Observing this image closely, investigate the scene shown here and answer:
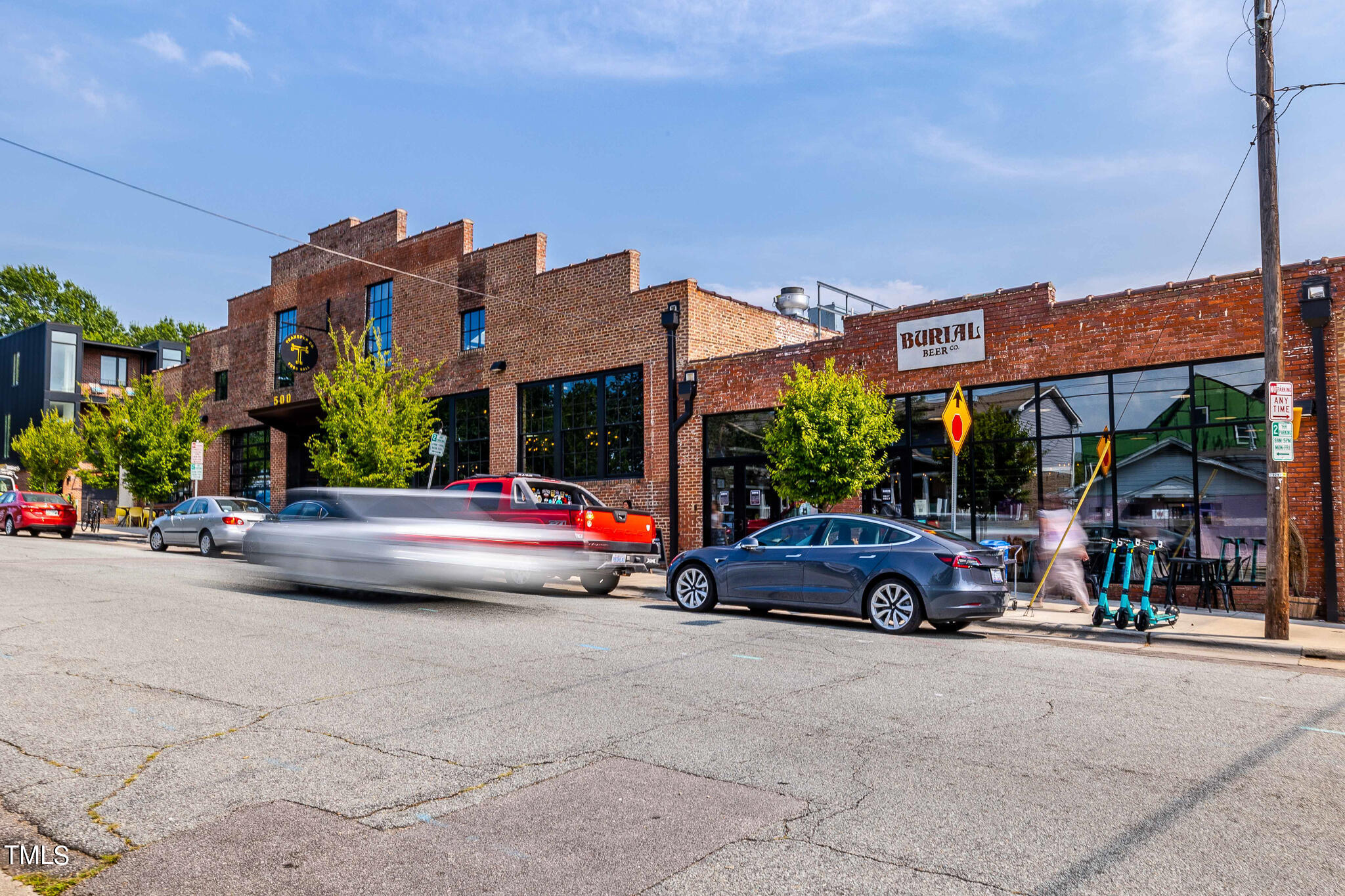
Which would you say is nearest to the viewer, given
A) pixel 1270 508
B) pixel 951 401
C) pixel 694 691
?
pixel 694 691

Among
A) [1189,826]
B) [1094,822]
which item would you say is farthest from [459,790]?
[1189,826]

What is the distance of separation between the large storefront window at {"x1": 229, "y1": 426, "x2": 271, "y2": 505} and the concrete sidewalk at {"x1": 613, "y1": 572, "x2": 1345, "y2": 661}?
27303 mm

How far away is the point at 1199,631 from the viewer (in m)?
11.6

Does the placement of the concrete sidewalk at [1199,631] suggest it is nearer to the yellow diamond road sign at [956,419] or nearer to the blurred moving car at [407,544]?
the yellow diamond road sign at [956,419]

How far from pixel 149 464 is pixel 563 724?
98.9 feet

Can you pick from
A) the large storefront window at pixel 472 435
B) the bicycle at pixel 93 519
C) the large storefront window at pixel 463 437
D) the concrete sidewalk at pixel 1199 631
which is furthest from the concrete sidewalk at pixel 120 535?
the concrete sidewalk at pixel 1199 631

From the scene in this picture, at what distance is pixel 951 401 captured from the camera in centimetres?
1435

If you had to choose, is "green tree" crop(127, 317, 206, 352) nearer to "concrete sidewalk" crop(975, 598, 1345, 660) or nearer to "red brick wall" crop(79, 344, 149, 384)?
"red brick wall" crop(79, 344, 149, 384)

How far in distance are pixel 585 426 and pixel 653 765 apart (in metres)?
17.6

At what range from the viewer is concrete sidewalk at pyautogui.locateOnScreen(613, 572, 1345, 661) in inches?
A: 414

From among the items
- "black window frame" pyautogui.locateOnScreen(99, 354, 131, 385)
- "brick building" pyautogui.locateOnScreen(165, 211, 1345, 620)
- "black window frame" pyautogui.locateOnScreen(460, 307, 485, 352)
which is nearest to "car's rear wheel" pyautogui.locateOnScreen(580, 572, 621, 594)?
"brick building" pyautogui.locateOnScreen(165, 211, 1345, 620)

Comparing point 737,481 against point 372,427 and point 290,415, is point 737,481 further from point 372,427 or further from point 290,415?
point 290,415

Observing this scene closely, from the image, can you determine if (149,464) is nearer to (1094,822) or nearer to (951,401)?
(951,401)

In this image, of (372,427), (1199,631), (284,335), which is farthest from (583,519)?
(284,335)
